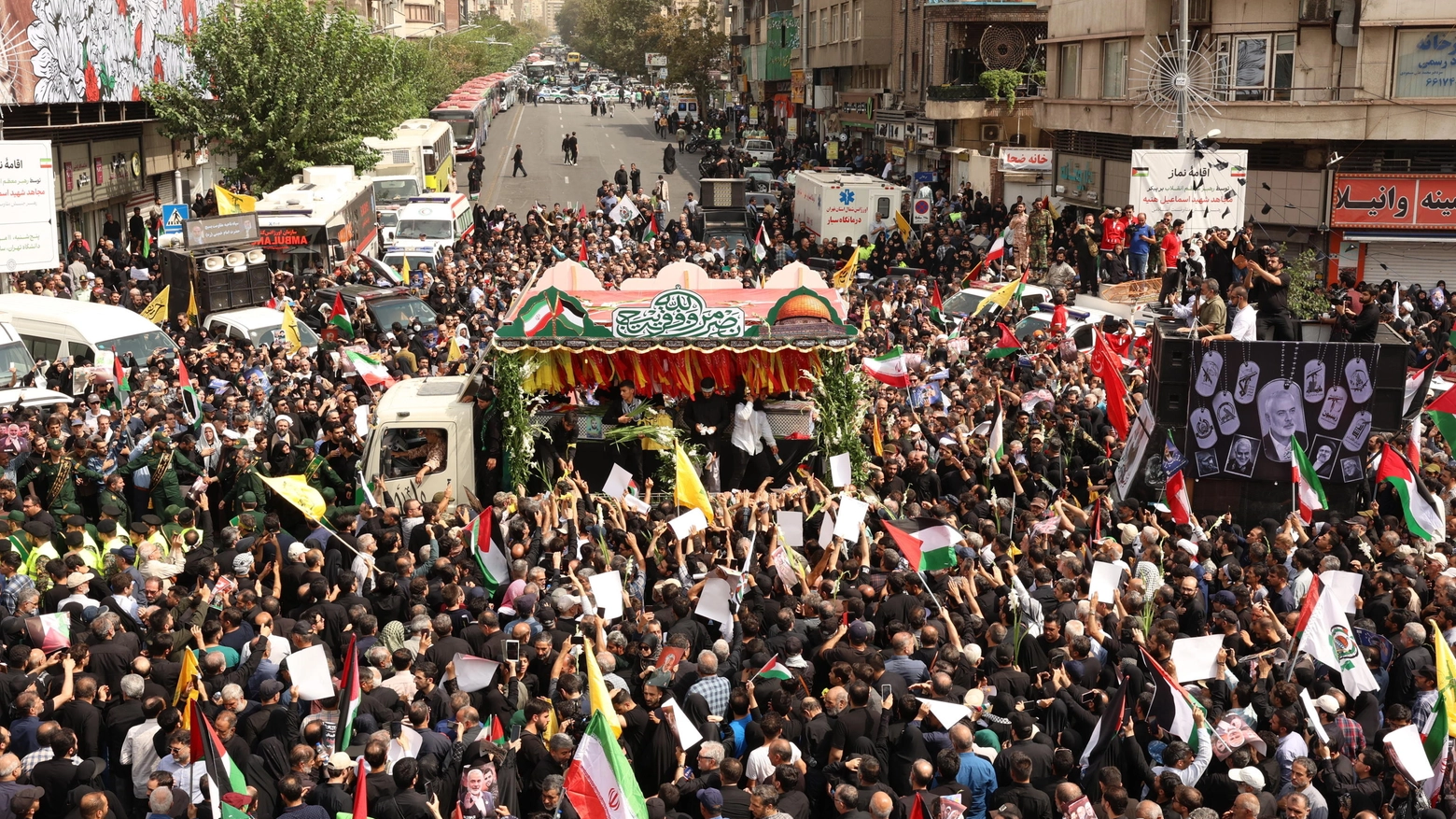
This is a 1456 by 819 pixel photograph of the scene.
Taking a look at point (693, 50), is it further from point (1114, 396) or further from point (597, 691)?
point (597, 691)

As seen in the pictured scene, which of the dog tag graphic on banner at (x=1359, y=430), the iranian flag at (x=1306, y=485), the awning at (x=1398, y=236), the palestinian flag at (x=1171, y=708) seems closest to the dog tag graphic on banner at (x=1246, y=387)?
the iranian flag at (x=1306, y=485)

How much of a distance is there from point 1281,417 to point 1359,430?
673 millimetres

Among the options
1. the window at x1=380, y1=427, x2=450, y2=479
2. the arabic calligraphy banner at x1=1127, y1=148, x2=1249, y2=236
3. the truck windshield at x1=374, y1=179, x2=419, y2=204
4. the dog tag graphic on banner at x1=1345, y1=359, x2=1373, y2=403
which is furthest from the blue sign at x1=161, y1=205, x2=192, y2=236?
the dog tag graphic on banner at x1=1345, y1=359, x2=1373, y2=403

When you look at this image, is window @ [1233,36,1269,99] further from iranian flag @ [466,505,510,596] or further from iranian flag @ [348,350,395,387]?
iranian flag @ [466,505,510,596]

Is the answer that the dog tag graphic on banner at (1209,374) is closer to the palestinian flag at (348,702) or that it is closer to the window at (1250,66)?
the palestinian flag at (348,702)

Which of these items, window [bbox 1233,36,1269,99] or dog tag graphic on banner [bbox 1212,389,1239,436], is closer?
dog tag graphic on banner [bbox 1212,389,1239,436]

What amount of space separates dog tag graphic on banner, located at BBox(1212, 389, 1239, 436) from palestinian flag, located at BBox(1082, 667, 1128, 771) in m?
5.89

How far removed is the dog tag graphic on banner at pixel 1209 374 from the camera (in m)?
13.5

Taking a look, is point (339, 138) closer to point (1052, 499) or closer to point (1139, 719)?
point (1052, 499)

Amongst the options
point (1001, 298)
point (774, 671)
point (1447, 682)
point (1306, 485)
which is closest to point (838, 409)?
point (1306, 485)

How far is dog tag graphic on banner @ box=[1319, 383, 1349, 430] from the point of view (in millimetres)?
13438

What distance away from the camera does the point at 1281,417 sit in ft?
44.4

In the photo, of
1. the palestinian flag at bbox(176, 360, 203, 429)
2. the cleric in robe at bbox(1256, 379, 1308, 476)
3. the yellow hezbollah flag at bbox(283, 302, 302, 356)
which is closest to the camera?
the cleric in robe at bbox(1256, 379, 1308, 476)

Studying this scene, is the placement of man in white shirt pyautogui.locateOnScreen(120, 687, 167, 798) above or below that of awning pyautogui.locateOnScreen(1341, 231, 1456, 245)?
below
